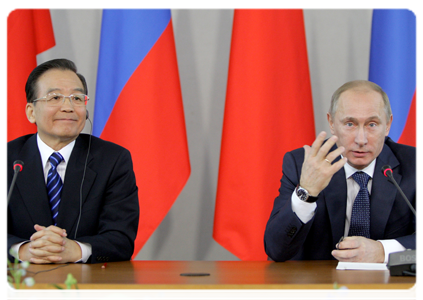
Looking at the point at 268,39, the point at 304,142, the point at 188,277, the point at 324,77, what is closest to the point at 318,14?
the point at 324,77

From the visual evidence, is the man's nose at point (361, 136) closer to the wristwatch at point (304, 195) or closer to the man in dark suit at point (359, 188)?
the man in dark suit at point (359, 188)

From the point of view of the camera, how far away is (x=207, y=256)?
366cm

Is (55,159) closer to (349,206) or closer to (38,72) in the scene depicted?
(38,72)

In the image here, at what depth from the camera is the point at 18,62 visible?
315 cm

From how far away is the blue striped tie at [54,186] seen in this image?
223cm

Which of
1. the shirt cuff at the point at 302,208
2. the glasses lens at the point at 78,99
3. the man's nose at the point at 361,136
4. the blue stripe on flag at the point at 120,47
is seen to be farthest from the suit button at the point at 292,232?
the blue stripe on flag at the point at 120,47

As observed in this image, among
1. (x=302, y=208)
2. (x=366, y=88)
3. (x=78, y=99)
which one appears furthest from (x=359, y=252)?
(x=78, y=99)

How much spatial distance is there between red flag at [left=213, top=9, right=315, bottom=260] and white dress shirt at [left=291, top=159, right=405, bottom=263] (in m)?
0.81

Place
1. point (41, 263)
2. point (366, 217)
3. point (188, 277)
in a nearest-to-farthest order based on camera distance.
→ 1. point (188, 277)
2. point (41, 263)
3. point (366, 217)

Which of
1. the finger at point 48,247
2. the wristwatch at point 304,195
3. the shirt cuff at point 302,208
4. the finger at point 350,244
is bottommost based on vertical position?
the finger at point 350,244

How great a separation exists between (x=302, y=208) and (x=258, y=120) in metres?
1.21

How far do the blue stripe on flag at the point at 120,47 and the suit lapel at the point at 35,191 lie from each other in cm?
89

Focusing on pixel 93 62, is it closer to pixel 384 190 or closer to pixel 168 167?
pixel 168 167

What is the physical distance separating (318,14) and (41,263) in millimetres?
2933
